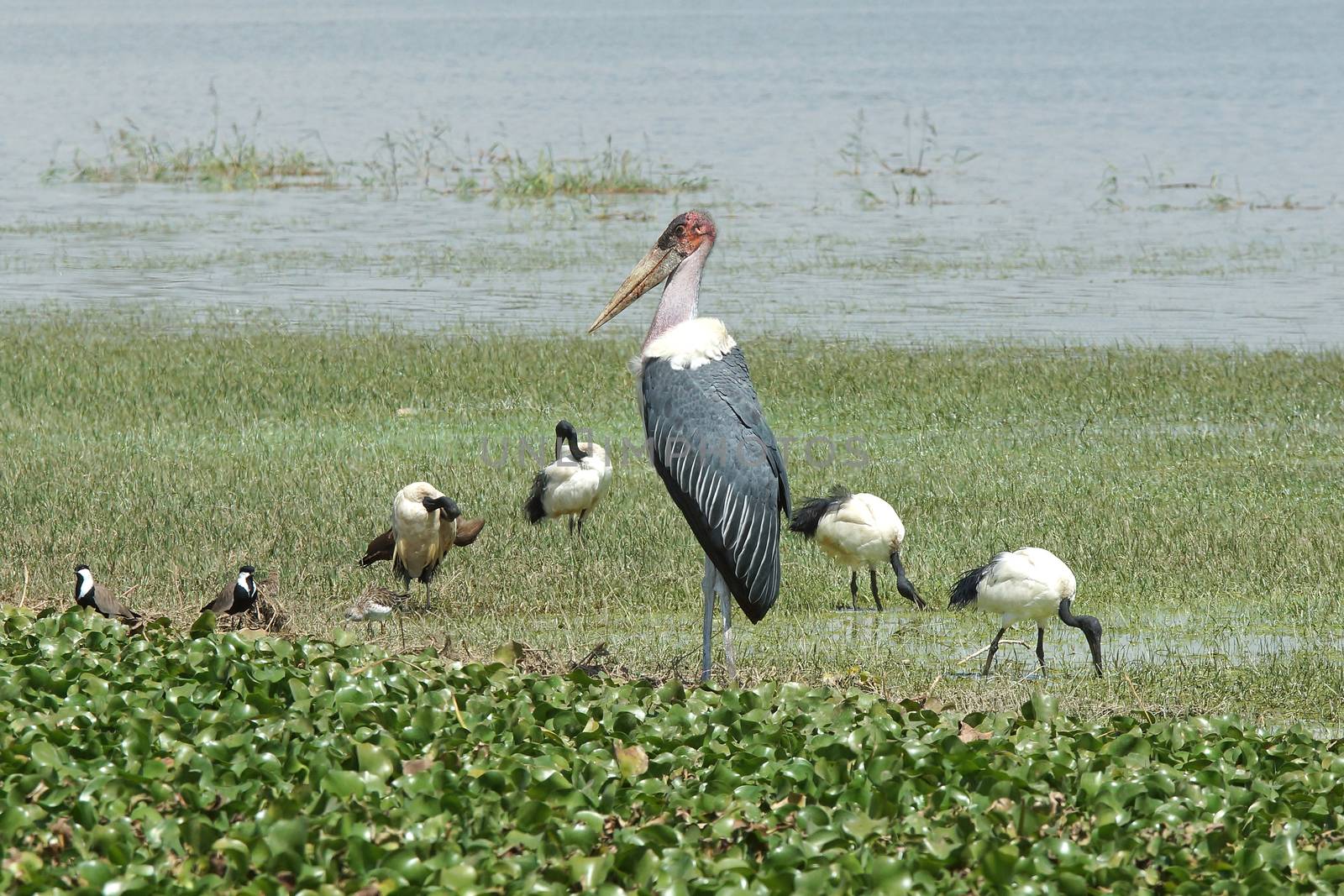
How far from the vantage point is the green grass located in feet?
25.0

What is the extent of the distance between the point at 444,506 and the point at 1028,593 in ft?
8.62

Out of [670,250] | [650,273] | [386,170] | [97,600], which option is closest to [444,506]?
[650,273]

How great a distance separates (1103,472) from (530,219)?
19415mm

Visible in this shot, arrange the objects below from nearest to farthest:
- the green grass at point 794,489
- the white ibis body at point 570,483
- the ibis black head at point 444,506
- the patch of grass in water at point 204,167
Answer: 1. the green grass at point 794,489
2. the ibis black head at point 444,506
3. the white ibis body at point 570,483
4. the patch of grass in water at point 204,167

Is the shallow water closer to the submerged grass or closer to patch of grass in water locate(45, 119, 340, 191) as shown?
the submerged grass

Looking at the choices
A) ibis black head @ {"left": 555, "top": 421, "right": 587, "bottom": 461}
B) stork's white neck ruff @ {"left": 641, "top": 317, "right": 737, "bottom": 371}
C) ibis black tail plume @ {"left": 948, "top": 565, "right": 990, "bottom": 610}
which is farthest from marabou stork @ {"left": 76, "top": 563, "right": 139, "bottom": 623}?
ibis black tail plume @ {"left": 948, "top": 565, "right": 990, "bottom": 610}

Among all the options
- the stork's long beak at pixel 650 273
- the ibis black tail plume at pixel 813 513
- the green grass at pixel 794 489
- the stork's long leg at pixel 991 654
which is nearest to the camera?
the stork's long leg at pixel 991 654

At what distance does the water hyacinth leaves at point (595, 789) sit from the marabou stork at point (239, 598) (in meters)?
0.89

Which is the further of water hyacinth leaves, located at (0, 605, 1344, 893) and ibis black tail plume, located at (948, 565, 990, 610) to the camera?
ibis black tail plume, located at (948, 565, 990, 610)

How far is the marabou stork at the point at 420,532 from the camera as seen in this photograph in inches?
321

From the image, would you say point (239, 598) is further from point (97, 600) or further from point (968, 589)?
point (968, 589)

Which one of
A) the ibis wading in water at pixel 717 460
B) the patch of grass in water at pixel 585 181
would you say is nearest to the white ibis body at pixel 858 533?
the ibis wading in water at pixel 717 460

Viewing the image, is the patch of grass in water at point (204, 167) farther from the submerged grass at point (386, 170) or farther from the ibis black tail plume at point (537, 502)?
the ibis black tail plume at point (537, 502)

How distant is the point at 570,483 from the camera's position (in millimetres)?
9312
